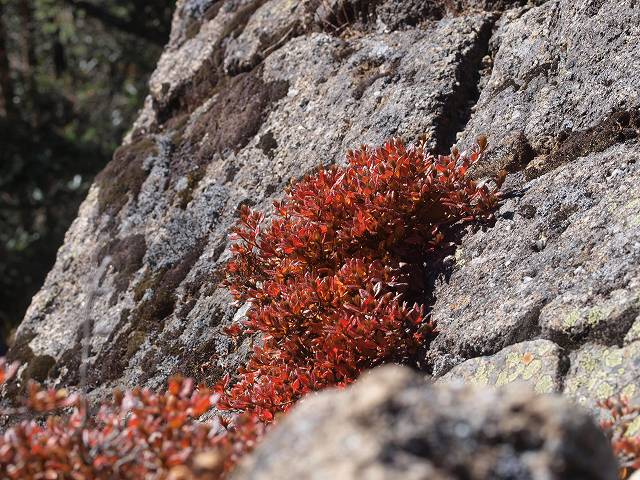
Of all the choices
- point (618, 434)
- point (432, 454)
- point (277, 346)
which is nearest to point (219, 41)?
point (277, 346)

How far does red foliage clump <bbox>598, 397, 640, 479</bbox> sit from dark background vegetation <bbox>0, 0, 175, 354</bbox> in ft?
37.9

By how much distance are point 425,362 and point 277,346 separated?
833 millimetres

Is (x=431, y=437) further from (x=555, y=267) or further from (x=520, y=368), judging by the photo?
(x=555, y=267)

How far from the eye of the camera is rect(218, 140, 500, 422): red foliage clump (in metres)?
4.04

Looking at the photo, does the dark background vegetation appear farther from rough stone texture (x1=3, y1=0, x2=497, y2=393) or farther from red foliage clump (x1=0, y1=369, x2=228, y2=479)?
red foliage clump (x1=0, y1=369, x2=228, y2=479)

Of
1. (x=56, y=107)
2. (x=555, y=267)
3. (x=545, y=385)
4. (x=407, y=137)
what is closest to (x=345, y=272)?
(x=555, y=267)

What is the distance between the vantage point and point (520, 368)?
350cm

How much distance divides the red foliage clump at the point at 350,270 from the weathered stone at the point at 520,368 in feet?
1.33

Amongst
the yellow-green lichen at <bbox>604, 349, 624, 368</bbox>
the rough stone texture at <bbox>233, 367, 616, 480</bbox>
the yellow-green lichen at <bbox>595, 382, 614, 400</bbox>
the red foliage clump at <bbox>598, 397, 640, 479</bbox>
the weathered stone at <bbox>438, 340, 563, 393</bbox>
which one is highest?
the rough stone texture at <bbox>233, 367, 616, 480</bbox>

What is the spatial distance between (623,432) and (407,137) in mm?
2994

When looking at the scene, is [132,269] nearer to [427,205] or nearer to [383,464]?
[427,205]

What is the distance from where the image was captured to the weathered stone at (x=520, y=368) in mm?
3361

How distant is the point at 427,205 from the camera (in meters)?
4.46

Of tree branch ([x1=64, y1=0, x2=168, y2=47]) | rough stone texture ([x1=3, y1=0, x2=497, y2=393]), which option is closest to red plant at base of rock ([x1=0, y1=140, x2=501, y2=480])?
rough stone texture ([x1=3, y1=0, x2=497, y2=393])
